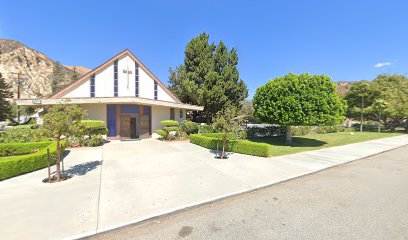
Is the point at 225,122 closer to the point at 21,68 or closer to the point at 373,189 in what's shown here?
the point at 373,189

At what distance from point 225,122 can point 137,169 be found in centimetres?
599

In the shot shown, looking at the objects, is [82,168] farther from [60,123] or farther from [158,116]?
[158,116]

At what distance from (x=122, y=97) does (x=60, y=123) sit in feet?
41.2

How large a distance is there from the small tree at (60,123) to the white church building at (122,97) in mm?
11256

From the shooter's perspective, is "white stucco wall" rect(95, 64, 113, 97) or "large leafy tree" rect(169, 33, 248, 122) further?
"large leafy tree" rect(169, 33, 248, 122)

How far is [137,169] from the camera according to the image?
909 centimetres

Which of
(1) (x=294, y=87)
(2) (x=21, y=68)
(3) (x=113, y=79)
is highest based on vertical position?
(2) (x=21, y=68)

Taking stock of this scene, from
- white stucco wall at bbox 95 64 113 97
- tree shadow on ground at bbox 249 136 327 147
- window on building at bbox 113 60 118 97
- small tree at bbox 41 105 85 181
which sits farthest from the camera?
window on building at bbox 113 60 118 97

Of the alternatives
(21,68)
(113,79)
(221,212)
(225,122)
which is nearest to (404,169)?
(225,122)

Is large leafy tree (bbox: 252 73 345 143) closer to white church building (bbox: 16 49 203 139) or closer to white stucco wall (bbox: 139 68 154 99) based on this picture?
white church building (bbox: 16 49 203 139)

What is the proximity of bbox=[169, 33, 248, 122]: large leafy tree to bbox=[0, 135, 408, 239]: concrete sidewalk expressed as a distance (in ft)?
60.0

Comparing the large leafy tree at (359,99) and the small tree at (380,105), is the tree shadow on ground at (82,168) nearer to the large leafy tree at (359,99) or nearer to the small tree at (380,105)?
the small tree at (380,105)

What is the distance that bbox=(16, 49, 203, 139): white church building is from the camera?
19.8 meters

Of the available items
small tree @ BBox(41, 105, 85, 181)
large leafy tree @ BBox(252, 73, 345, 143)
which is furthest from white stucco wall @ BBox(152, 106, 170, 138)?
small tree @ BBox(41, 105, 85, 181)
